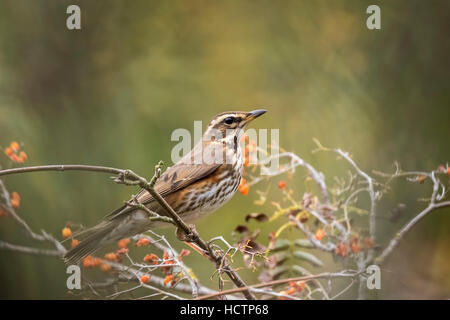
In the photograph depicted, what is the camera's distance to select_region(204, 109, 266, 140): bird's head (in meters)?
2.73

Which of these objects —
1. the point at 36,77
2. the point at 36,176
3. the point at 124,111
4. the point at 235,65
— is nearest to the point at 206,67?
the point at 235,65

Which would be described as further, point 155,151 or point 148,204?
point 155,151

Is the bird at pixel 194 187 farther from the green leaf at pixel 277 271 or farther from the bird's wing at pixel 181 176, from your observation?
the green leaf at pixel 277 271

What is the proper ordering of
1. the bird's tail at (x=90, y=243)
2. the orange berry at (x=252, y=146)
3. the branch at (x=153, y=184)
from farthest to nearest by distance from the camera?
1. the orange berry at (x=252, y=146)
2. the bird's tail at (x=90, y=243)
3. the branch at (x=153, y=184)

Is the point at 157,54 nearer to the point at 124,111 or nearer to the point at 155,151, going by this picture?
the point at 124,111

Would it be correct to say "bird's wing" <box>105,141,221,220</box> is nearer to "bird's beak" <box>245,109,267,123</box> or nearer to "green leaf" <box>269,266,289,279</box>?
"bird's beak" <box>245,109,267,123</box>

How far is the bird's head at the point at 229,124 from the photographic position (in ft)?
8.97

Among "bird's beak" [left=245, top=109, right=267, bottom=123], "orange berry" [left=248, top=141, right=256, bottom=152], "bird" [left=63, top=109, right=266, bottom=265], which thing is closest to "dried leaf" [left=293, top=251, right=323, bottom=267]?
"bird" [left=63, top=109, right=266, bottom=265]

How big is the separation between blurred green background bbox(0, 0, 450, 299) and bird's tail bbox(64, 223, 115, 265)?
1.71ft

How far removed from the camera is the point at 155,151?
3.03 m

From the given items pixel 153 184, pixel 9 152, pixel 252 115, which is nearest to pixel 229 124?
pixel 252 115

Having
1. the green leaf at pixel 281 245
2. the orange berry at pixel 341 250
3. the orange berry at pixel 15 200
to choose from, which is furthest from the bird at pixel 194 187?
the orange berry at pixel 341 250

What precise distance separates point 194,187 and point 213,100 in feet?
3.03

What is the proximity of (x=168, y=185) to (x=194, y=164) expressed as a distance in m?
0.17
